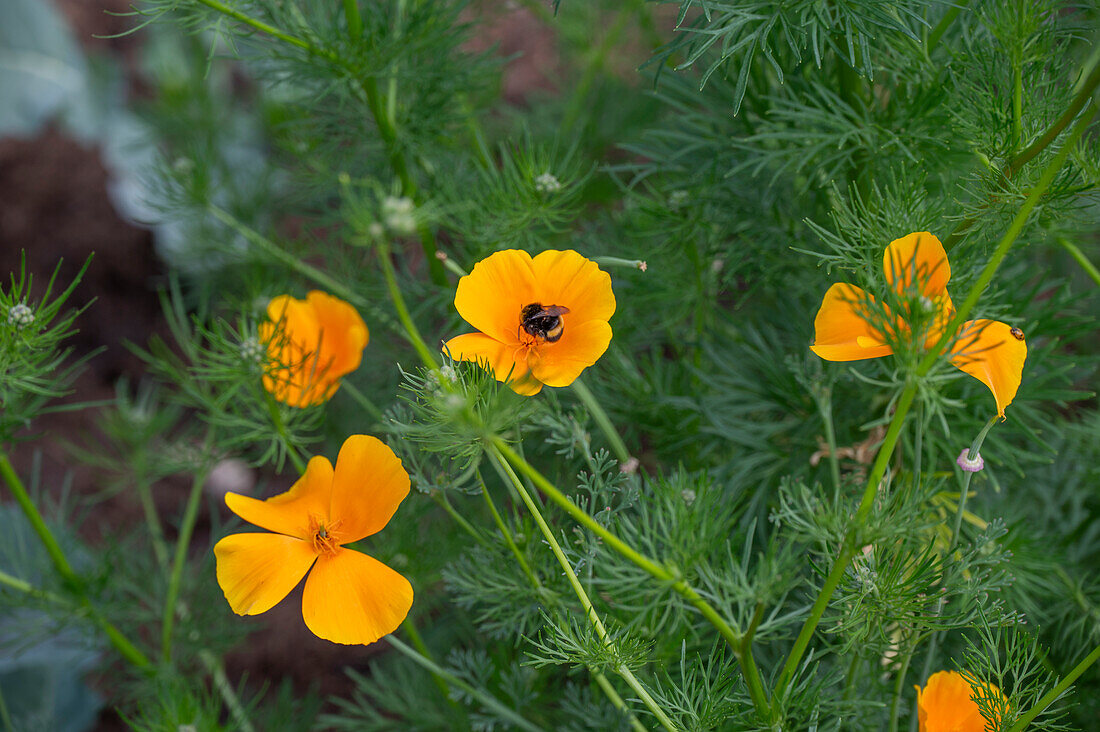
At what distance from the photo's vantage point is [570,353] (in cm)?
54

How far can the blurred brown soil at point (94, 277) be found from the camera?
1427mm

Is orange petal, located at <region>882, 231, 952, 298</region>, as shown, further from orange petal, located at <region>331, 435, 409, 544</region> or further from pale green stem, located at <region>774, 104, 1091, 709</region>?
orange petal, located at <region>331, 435, 409, 544</region>

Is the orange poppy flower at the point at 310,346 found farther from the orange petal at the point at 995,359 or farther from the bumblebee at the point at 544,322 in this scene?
the orange petal at the point at 995,359

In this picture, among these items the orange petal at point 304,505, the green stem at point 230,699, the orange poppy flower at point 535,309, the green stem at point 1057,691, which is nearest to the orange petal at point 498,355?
the orange poppy flower at point 535,309

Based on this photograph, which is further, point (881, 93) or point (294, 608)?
point (294, 608)

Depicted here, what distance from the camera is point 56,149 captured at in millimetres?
1782

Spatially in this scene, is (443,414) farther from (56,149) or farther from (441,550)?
(56,149)

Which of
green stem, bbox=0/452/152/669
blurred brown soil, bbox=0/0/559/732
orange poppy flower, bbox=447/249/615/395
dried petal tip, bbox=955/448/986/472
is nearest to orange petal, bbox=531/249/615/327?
orange poppy flower, bbox=447/249/615/395

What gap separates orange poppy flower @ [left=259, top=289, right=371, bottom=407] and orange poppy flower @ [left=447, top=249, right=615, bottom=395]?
159mm

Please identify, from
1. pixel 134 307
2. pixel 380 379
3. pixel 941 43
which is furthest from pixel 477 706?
pixel 134 307

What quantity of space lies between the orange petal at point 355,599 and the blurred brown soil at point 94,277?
0.84 m

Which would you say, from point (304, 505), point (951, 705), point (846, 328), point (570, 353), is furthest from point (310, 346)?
point (951, 705)

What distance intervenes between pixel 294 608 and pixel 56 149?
111 cm

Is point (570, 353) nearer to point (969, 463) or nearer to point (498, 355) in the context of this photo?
point (498, 355)
